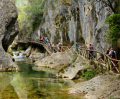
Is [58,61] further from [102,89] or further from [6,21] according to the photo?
[102,89]

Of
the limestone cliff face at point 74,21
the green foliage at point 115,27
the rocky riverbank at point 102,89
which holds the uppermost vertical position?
the limestone cliff face at point 74,21

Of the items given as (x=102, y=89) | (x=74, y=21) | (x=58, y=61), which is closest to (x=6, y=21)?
(x=58, y=61)

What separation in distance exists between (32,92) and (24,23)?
34.5 meters

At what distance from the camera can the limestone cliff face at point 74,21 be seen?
1698 centimetres

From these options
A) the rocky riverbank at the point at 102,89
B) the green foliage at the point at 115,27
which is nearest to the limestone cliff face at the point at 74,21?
the green foliage at the point at 115,27

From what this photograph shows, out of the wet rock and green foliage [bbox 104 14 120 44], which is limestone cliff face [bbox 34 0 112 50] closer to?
the wet rock

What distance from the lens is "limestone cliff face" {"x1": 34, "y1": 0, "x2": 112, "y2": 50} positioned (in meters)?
17.0

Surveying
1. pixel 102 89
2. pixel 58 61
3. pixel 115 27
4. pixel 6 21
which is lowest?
pixel 102 89

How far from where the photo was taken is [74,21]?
24484 mm

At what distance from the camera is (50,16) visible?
2991 cm

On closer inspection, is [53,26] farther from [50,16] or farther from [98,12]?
[98,12]

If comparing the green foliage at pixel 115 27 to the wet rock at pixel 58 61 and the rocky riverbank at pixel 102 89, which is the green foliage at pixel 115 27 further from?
the wet rock at pixel 58 61

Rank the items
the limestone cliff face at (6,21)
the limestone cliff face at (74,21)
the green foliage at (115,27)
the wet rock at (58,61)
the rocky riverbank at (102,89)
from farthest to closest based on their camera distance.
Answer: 1. the wet rock at (58,61)
2. the limestone cliff face at (74,21)
3. the limestone cliff face at (6,21)
4. the green foliage at (115,27)
5. the rocky riverbank at (102,89)

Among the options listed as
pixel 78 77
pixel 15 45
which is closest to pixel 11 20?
pixel 78 77
